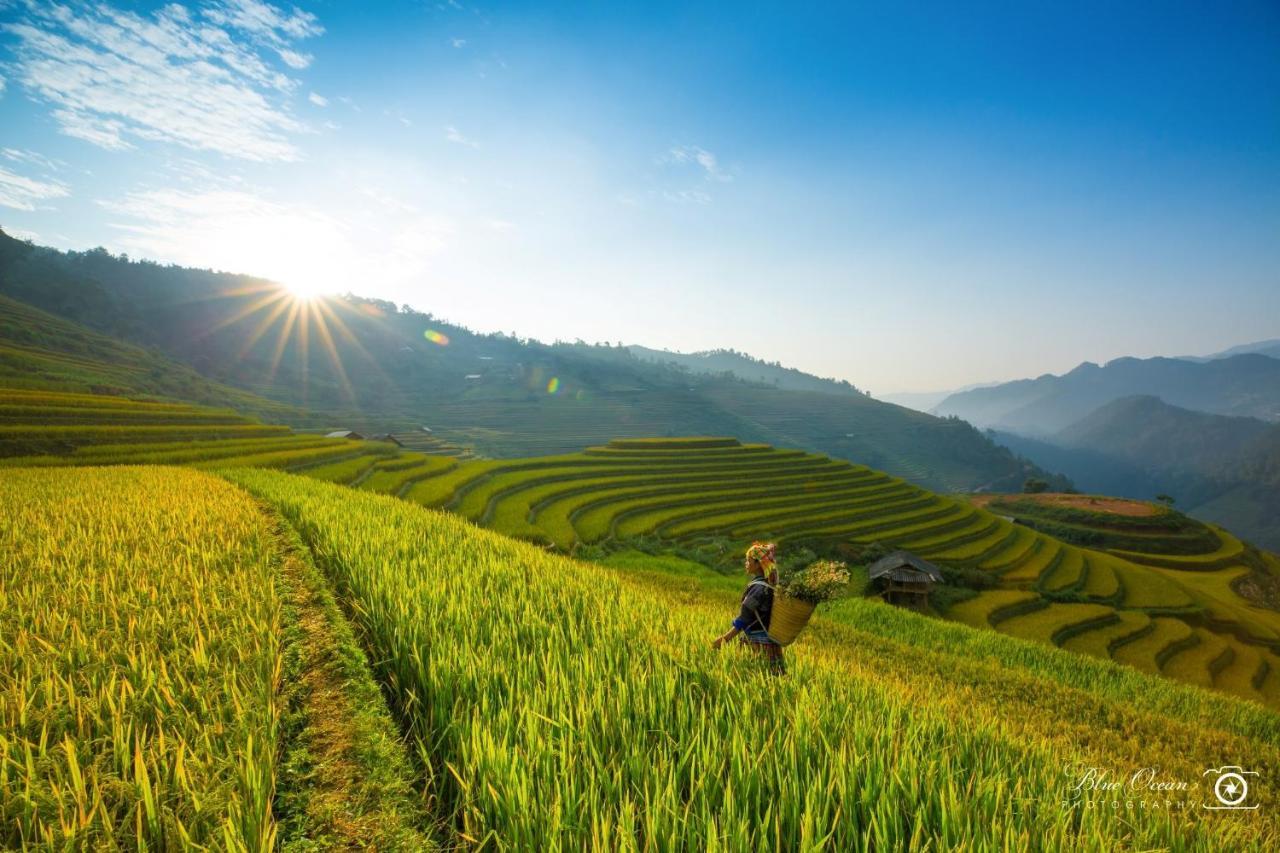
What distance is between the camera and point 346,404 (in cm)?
11738

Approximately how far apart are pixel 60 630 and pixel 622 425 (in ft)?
381

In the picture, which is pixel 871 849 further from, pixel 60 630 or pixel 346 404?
pixel 346 404

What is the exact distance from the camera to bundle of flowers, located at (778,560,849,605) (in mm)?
4449

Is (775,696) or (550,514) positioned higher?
(775,696)

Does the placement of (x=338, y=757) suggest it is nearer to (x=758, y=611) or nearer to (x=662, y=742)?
(x=662, y=742)

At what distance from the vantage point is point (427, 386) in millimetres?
151750

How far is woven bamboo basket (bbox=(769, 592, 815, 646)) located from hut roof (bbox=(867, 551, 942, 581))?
93.3 ft

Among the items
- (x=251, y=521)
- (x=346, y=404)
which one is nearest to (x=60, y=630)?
(x=251, y=521)

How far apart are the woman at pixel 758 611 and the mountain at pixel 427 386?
8229cm

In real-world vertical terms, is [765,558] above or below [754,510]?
above

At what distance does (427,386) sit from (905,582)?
5818 inches

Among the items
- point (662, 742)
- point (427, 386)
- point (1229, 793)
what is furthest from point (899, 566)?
point (427, 386)

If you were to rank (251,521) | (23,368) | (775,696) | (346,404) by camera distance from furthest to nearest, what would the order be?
(346,404) → (23,368) → (251,521) → (775,696)

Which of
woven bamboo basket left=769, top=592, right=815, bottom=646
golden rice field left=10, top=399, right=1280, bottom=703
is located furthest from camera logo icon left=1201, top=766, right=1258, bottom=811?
golden rice field left=10, top=399, right=1280, bottom=703
